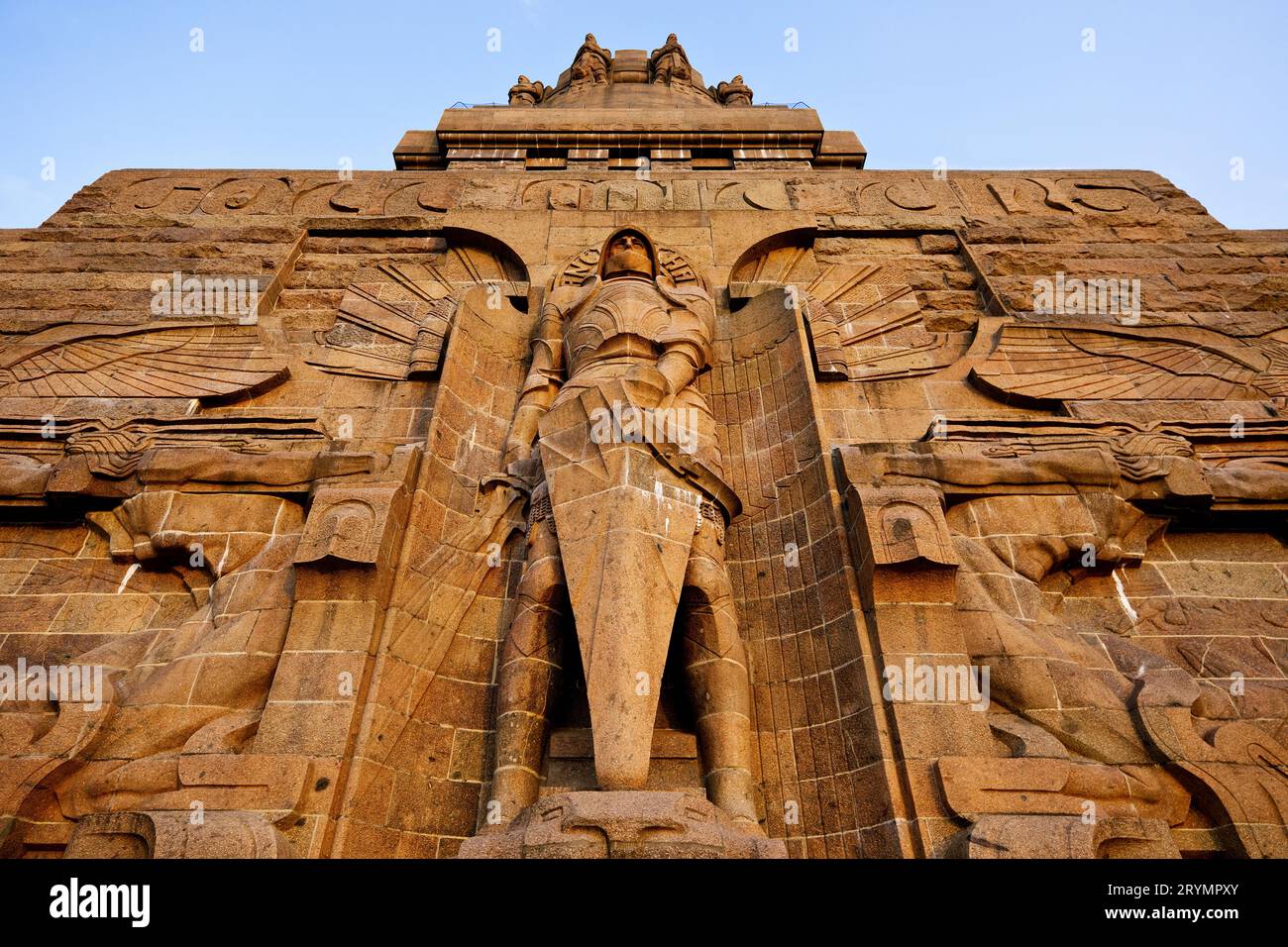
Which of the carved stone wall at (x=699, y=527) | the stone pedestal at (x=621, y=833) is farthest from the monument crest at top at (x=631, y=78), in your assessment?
the stone pedestal at (x=621, y=833)

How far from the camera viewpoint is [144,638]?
19.6 feet

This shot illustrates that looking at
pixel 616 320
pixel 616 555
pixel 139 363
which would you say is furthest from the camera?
pixel 139 363

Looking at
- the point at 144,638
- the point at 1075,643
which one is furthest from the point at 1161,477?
the point at 144,638

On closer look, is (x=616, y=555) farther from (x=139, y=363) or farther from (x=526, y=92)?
(x=526, y=92)

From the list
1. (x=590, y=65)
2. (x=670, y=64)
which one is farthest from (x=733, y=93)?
(x=590, y=65)

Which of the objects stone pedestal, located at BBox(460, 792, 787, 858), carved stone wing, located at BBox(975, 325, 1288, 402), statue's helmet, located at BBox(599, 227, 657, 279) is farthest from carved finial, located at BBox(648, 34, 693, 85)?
stone pedestal, located at BBox(460, 792, 787, 858)

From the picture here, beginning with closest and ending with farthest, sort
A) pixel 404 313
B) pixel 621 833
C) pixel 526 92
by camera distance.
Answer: pixel 621 833 → pixel 404 313 → pixel 526 92

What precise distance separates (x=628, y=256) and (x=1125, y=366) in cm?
510

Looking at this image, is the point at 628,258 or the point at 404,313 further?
the point at 404,313

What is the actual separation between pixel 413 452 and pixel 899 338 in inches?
201

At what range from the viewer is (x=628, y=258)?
803 cm

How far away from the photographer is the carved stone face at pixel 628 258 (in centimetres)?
802

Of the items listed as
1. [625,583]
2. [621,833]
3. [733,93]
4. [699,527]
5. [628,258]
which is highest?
[733,93]
